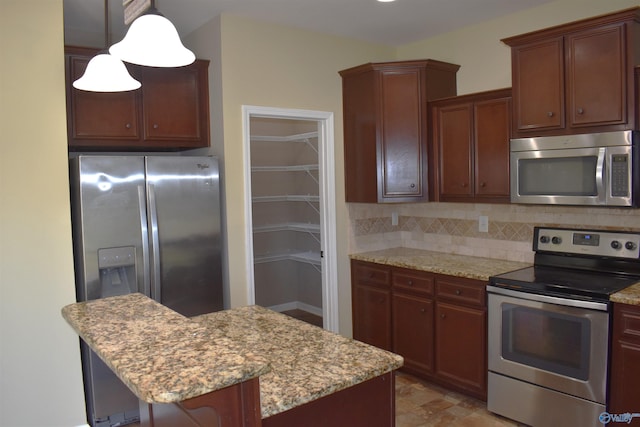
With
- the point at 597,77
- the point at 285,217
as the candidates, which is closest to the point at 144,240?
the point at 285,217

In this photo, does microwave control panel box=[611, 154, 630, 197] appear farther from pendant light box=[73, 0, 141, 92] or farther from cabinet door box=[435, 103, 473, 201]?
pendant light box=[73, 0, 141, 92]

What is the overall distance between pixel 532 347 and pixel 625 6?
2124mm

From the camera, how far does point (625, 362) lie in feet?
8.10

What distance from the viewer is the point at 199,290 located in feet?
11.0

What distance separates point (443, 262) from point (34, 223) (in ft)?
8.62

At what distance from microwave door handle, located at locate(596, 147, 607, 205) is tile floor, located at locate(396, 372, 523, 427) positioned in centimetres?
142

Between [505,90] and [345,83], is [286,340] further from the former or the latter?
[345,83]

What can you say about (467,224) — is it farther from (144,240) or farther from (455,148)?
(144,240)

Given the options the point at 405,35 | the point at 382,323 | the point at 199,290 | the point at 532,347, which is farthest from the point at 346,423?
the point at 405,35

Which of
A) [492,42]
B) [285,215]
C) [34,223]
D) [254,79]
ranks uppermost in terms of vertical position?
[492,42]

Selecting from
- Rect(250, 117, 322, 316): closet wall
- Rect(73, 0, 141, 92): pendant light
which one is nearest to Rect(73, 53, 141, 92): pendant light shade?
Rect(73, 0, 141, 92): pendant light

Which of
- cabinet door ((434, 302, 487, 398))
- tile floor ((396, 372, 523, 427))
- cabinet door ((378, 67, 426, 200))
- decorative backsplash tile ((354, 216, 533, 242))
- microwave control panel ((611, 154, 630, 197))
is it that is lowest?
tile floor ((396, 372, 523, 427))

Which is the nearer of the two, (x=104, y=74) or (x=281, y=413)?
(x=281, y=413)

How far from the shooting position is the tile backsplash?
321 centimetres
